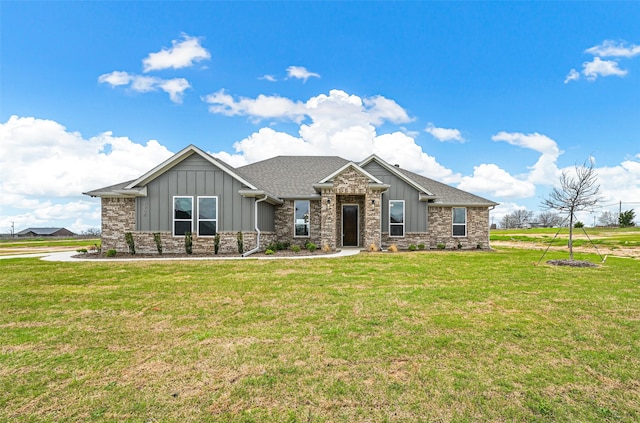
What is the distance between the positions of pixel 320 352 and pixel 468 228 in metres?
18.0

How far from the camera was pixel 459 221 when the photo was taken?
19531mm

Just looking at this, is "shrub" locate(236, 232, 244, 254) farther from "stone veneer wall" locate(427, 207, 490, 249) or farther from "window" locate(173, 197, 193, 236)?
"stone veneer wall" locate(427, 207, 490, 249)

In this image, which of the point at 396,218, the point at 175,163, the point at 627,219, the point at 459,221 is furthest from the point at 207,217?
the point at 627,219

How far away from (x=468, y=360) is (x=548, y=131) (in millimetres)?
22846

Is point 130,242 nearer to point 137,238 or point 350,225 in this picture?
point 137,238

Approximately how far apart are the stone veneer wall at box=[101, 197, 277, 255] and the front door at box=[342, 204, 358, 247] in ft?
16.6

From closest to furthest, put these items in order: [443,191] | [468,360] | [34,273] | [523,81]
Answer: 1. [468,360]
2. [34,273]
3. [523,81]
4. [443,191]

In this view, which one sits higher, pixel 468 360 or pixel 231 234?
pixel 231 234

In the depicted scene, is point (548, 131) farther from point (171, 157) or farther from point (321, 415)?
point (321, 415)

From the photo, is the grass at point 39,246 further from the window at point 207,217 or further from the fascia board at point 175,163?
the window at point 207,217

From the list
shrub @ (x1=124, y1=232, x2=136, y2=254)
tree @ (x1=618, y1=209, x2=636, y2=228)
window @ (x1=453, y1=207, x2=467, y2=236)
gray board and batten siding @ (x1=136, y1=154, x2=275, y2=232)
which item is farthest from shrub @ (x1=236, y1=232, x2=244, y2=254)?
tree @ (x1=618, y1=209, x2=636, y2=228)

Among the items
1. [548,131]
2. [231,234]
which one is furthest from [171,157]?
[548,131]

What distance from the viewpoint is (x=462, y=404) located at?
293 cm

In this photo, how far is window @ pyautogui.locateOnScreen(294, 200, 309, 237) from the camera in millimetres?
18641
